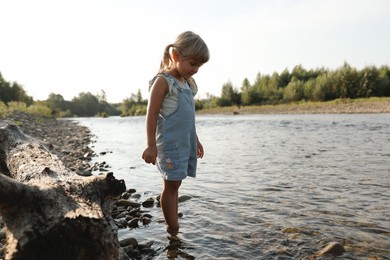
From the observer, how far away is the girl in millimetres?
3010

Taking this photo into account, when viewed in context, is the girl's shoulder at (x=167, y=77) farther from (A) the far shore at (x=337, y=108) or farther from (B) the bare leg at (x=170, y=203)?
(A) the far shore at (x=337, y=108)

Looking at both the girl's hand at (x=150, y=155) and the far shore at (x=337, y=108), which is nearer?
the girl's hand at (x=150, y=155)

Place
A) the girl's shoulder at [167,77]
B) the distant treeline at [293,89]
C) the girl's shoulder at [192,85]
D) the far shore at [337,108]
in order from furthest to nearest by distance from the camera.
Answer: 1. the distant treeline at [293,89]
2. the far shore at [337,108]
3. the girl's shoulder at [192,85]
4. the girl's shoulder at [167,77]

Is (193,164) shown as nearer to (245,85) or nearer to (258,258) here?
(258,258)

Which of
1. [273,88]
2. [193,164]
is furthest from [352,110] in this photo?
[193,164]

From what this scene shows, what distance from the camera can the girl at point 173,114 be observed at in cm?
301

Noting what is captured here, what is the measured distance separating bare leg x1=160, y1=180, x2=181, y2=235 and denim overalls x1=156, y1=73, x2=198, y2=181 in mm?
156

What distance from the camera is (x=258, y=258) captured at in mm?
2787

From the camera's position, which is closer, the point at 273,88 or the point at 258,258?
the point at 258,258

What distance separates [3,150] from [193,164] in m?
2.30

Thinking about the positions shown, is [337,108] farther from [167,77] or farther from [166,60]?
[167,77]

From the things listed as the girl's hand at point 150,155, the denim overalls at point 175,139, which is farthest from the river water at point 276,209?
the girl's hand at point 150,155

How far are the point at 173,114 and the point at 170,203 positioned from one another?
2.99ft

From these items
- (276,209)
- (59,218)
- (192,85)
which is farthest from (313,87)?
(59,218)
